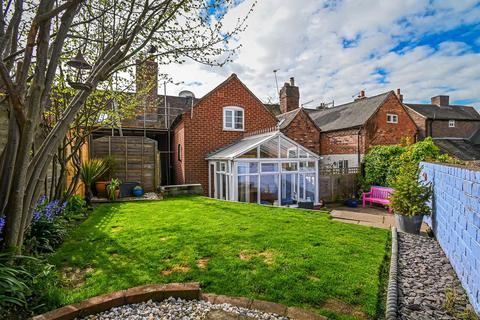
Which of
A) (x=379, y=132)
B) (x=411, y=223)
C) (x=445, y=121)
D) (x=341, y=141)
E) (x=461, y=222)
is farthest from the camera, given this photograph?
(x=445, y=121)

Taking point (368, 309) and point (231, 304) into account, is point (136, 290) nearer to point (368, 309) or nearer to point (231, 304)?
point (231, 304)

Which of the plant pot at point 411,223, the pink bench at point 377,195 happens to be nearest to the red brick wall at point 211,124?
the pink bench at point 377,195

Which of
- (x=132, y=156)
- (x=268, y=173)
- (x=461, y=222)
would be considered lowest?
(x=461, y=222)

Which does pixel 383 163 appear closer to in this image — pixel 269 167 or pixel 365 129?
pixel 365 129

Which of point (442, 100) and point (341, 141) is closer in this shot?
point (341, 141)

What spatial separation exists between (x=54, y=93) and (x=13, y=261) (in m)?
5.58

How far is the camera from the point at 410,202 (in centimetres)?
668

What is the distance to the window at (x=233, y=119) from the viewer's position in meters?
14.9

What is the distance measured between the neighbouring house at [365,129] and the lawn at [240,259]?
1405 cm

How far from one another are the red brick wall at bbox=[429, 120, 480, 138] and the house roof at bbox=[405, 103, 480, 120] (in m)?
0.53

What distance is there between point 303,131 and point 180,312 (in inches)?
656

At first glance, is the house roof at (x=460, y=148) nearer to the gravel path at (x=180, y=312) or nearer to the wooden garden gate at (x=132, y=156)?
the wooden garden gate at (x=132, y=156)

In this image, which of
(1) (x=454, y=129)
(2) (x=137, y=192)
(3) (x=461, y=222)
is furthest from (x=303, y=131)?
(1) (x=454, y=129)

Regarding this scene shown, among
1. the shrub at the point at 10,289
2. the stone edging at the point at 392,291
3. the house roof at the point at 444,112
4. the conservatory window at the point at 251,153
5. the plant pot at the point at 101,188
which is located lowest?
the stone edging at the point at 392,291
